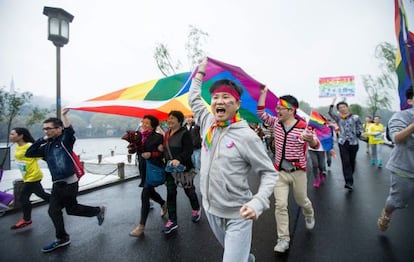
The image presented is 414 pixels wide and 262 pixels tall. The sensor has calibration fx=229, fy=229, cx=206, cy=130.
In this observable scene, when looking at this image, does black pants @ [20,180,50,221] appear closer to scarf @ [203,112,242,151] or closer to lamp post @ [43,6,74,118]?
lamp post @ [43,6,74,118]

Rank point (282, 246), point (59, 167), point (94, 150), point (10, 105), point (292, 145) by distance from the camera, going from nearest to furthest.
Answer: point (282, 246) → point (292, 145) → point (59, 167) → point (10, 105) → point (94, 150)

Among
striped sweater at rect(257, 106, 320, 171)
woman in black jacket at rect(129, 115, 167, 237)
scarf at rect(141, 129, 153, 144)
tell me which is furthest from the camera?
scarf at rect(141, 129, 153, 144)

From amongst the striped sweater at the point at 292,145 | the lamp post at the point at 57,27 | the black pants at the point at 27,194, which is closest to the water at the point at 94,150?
the lamp post at the point at 57,27

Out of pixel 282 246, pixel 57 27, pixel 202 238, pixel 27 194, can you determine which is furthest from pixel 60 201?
pixel 57 27

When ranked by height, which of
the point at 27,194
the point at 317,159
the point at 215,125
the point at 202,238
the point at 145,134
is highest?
the point at 215,125

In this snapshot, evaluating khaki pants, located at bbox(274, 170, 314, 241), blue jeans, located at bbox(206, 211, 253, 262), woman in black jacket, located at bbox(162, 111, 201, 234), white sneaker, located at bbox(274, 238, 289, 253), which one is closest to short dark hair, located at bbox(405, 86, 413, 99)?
khaki pants, located at bbox(274, 170, 314, 241)

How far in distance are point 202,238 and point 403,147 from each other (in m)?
2.90

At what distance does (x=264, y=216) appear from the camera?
4.40 m

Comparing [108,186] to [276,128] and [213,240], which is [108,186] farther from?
[276,128]

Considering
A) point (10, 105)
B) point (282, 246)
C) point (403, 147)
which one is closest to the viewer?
point (403, 147)

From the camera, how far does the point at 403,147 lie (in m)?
2.70

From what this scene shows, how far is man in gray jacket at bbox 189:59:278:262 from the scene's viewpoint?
180 centimetres

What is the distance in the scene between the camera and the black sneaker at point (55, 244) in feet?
10.4

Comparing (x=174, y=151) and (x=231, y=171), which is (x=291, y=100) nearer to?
(x=231, y=171)
